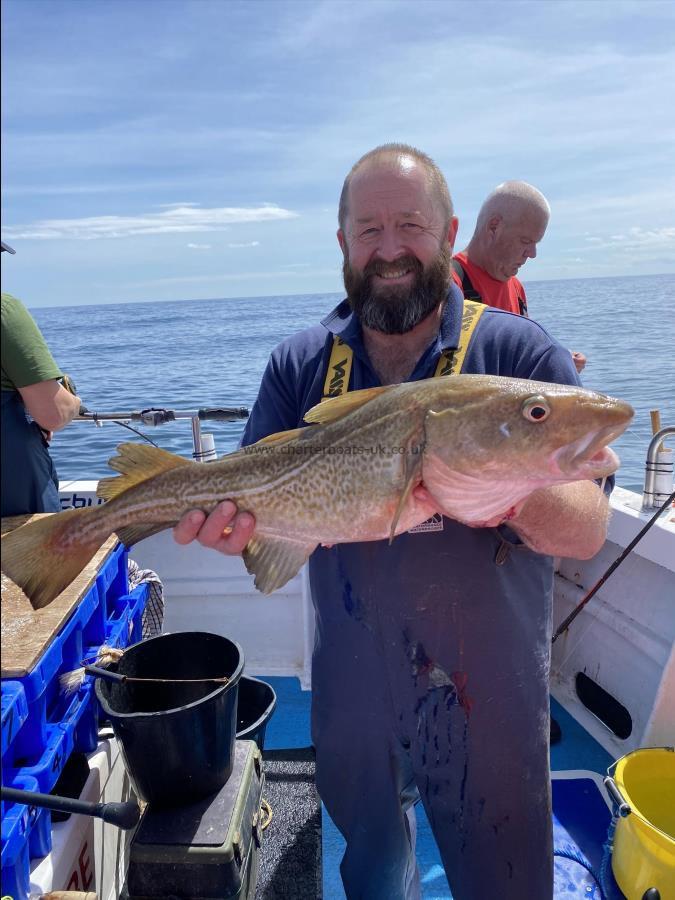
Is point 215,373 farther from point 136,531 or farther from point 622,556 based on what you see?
point 136,531

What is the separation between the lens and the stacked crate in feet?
6.61

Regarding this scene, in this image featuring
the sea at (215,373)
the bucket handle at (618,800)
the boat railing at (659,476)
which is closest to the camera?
the bucket handle at (618,800)

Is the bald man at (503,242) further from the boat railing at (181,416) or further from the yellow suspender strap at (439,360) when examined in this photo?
the yellow suspender strap at (439,360)

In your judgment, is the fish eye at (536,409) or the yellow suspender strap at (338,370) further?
the yellow suspender strap at (338,370)

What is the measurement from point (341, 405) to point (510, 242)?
161 inches

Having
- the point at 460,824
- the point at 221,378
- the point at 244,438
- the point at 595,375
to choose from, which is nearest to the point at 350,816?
the point at 460,824

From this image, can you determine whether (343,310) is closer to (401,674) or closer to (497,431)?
(497,431)

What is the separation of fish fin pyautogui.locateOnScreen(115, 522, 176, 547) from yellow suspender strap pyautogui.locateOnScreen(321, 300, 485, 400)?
0.84 metres

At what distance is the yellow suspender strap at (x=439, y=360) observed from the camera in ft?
8.39

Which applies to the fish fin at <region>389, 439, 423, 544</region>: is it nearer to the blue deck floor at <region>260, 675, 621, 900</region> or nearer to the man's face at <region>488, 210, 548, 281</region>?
the blue deck floor at <region>260, 675, 621, 900</region>

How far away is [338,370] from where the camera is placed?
275cm

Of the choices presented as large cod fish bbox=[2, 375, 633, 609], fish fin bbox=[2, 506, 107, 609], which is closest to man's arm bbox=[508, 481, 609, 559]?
large cod fish bbox=[2, 375, 633, 609]

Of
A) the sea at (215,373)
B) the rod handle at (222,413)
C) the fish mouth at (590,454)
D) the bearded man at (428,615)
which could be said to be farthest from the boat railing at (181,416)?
the fish mouth at (590,454)

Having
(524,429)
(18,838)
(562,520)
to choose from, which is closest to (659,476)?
(562,520)
